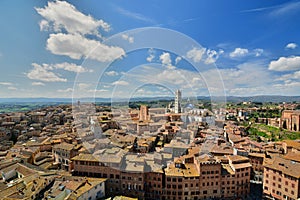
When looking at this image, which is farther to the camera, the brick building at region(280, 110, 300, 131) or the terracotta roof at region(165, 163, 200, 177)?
the brick building at region(280, 110, 300, 131)

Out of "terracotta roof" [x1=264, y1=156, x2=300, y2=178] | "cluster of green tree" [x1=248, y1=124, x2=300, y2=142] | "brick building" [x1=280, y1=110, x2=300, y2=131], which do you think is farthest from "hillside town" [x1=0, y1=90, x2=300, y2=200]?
"brick building" [x1=280, y1=110, x2=300, y2=131]

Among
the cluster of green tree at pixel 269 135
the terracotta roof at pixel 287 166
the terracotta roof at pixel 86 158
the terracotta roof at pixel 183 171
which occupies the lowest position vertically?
the cluster of green tree at pixel 269 135

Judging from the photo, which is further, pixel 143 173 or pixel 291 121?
pixel 291 121

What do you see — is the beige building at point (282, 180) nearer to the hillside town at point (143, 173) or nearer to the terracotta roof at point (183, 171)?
the hillside town at point (143, 173)

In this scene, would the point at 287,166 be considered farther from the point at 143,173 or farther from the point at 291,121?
the point at 291,121

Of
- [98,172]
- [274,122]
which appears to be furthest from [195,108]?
[98,172]

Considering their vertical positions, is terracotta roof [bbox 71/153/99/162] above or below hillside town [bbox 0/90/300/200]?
above

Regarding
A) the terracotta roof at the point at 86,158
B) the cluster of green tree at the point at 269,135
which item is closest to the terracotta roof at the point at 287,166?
the terracotta roof at the point at 86,158

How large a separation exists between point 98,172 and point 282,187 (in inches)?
499

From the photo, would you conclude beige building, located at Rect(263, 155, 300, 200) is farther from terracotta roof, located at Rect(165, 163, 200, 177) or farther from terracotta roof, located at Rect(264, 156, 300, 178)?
terracotta roof, located at Rect(165, 163, 200, 177)

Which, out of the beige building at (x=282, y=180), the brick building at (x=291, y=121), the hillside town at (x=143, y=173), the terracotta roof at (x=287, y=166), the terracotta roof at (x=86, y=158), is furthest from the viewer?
the brick building at (x=291, y=121)

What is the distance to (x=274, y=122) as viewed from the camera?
41031mm

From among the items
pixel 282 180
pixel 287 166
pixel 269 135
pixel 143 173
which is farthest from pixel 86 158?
pixel 269 135

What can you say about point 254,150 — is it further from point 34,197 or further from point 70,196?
point 34,197
